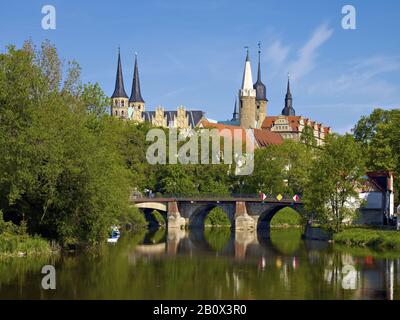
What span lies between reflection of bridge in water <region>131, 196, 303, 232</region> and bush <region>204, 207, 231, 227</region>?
2.71 meters

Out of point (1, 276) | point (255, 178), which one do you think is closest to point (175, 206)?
point (255, 178)

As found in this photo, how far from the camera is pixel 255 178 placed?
8262cm

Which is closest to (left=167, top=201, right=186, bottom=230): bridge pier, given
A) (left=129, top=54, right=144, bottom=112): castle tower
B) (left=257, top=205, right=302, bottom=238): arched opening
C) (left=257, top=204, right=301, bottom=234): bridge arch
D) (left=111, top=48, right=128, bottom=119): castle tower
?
(left=257, top=204, right=301, bottom=234): bridge arch

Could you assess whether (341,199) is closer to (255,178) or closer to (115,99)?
(255,178)

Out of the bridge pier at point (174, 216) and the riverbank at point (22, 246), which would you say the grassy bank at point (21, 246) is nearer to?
the riverbank at point (22, 246)

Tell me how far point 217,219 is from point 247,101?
59.2 metres

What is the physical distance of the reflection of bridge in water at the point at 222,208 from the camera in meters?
75.4

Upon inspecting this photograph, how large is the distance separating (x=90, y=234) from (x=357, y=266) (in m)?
16.1

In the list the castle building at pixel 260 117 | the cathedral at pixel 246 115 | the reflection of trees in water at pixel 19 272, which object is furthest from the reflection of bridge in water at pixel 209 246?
the castle building at pixel 260 117

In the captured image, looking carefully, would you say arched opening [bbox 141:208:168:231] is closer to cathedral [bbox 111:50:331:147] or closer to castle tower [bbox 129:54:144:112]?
cathedral [bbox 111:50:331:147]

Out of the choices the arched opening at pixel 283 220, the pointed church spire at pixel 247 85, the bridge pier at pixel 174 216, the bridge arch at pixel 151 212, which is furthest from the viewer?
the pointed church spire at pixel 247 85

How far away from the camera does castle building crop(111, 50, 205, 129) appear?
149 metres

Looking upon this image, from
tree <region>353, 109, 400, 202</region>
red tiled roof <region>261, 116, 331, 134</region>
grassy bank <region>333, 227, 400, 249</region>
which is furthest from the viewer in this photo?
red tiled roof <region>261, 116, 331, 134</region>
